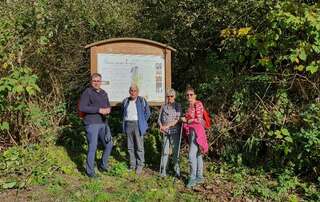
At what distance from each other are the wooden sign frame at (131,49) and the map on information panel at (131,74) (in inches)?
2.6

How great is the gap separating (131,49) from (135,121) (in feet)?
5.43

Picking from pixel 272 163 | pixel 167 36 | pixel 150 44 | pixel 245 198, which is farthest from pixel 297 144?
pixel 167 36

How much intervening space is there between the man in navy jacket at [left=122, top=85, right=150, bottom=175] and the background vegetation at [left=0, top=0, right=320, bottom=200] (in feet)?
3.16

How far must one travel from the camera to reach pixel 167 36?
1127 centimetres

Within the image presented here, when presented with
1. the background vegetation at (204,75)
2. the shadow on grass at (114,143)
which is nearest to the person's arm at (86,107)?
the background vegetation at (204,75)

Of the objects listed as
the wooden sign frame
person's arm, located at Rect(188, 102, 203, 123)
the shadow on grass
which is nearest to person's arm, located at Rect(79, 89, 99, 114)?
the wooden sign frame

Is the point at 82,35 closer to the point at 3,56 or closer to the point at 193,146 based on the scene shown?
the point at 3,56

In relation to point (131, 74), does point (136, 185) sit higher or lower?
lower

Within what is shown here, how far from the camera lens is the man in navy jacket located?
28.7ft

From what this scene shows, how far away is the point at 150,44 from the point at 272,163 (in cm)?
337

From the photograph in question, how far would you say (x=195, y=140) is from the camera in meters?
8.04

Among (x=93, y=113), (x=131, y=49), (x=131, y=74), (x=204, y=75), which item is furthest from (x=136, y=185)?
(x=204, y=75)

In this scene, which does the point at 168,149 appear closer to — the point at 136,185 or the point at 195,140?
the point at 195,140

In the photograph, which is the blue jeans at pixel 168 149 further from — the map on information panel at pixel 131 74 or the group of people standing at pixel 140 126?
the map on information panel at pixel 131 74
